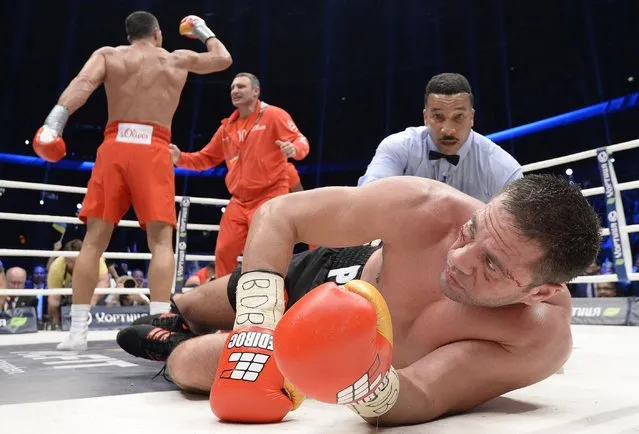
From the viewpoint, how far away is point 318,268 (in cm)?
156

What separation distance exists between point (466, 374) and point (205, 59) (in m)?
2.14

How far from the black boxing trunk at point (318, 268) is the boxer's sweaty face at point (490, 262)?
43 centimetres

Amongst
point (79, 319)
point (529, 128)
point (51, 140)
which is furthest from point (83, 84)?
point (529, 128)

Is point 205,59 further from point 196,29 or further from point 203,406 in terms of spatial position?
point 203,406

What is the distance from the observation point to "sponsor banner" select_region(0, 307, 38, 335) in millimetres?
3155

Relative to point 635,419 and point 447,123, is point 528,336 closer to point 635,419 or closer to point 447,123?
point 635,419

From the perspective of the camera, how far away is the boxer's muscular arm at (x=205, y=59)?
2.68m

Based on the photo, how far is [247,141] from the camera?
131 inches

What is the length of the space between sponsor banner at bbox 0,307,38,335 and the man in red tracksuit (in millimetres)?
1080

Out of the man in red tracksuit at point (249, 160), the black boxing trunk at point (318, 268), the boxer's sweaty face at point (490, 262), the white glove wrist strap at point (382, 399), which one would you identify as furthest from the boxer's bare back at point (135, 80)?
the white glove wrist strap at point (382, 399)

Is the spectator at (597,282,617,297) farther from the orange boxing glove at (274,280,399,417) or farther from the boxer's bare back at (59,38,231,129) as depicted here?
the orange boxing glove at (274,280,399,417)

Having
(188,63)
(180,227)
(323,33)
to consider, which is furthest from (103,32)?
(188,63)

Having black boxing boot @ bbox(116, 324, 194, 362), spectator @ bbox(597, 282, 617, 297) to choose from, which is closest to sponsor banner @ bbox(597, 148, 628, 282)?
spectator @ bbox(597, 282, 617, 297)

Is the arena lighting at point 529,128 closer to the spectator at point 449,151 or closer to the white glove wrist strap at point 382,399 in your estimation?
the spectator at point 449,151
